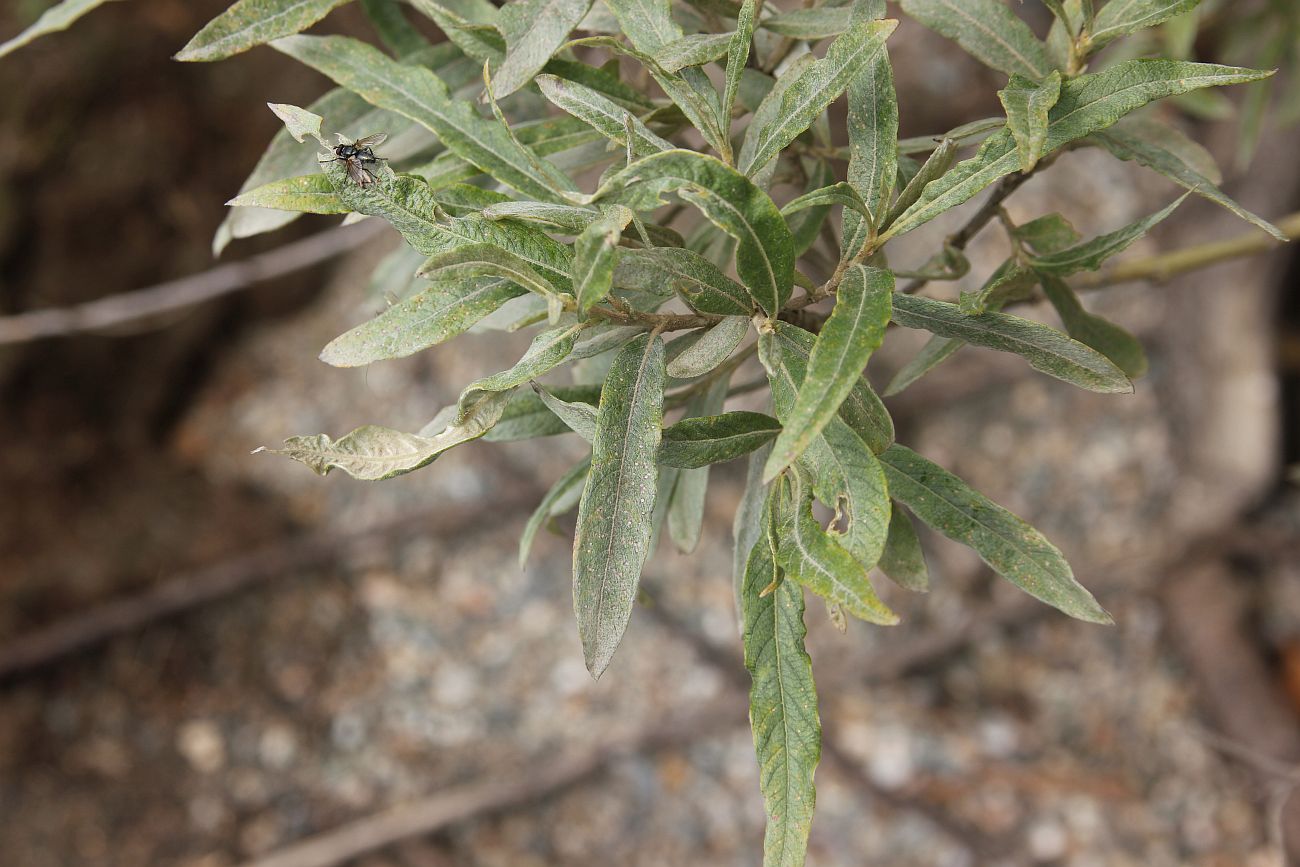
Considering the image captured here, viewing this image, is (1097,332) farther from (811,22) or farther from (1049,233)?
(811,22)

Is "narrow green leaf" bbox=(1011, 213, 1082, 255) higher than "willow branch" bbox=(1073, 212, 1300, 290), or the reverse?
"narrow green leaf" bbox=(1011, 213, 1082, 255)

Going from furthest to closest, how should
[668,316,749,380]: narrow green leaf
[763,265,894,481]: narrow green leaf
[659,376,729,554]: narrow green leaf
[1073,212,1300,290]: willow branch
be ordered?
[1073,212,1300,290]: willow branch
[659,376,729,554]: narrow green leaf
[668,316,749,380]: narrow green leaf
[763,265,894,481]: narrow green leaf

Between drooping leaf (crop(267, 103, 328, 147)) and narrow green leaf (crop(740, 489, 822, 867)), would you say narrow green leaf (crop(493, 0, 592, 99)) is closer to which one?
drooping leaf (crop(267, 103, 328, 147))

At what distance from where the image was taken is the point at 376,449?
427 mm

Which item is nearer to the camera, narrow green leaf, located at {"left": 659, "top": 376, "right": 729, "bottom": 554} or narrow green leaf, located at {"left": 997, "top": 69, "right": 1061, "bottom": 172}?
narrow green leaf, located at {"left": 997, "top": 69, "right": 1061, "bottom": 172}

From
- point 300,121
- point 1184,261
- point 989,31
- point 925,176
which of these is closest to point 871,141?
point 925,176

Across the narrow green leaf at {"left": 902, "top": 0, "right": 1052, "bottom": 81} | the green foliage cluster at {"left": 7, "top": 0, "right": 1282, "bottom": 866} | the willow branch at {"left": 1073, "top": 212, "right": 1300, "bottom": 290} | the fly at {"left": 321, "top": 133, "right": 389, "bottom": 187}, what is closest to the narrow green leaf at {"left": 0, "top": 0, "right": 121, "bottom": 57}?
the green foliage cluster at {"left": 7, "top": 0, "right": 1282, "bottom": 866}

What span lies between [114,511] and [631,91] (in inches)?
74.0

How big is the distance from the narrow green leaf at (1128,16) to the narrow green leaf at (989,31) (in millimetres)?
35

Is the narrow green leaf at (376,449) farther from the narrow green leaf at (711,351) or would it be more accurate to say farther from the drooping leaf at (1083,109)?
the drooping leaf at (1083,109)

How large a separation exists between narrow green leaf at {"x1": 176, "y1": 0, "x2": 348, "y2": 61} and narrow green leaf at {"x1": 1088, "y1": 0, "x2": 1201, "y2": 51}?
1.26 feet

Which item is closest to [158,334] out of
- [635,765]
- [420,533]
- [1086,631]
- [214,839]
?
[420,533]

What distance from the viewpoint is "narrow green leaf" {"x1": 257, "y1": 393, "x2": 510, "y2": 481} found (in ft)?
1.37

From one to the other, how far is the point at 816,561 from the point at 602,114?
0.73 feet
